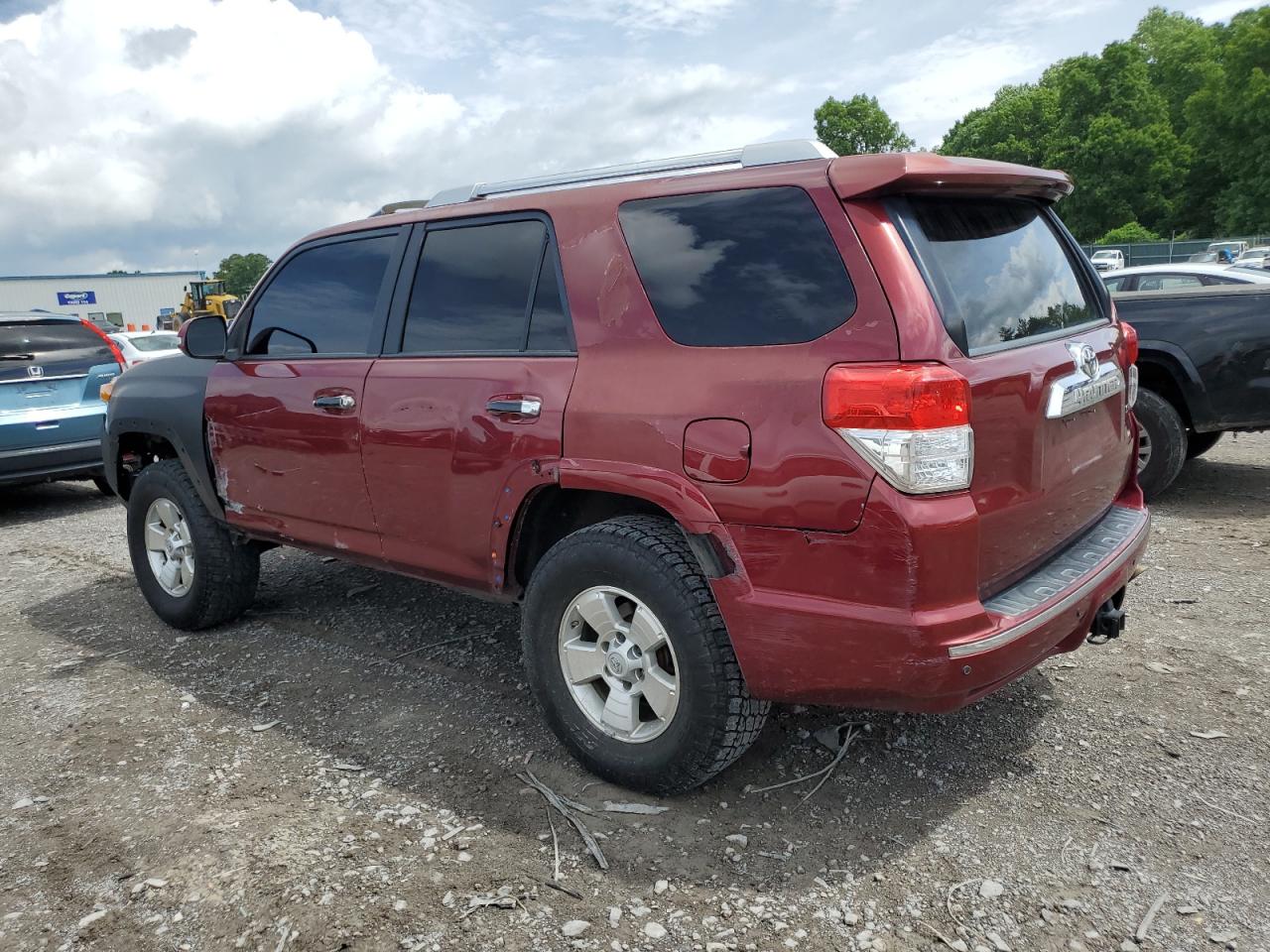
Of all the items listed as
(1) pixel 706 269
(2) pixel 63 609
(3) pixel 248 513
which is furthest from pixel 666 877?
(2) pixel 63 609

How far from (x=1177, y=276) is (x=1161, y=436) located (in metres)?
2.90

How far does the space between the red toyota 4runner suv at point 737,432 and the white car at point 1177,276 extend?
4.81m

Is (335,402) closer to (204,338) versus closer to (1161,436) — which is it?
(204,338)

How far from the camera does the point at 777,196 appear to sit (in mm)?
2594

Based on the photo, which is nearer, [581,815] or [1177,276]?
[581,815]

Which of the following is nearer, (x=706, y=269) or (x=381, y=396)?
(x=706, y=269)

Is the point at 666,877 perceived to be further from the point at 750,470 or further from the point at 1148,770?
the point at 1148,770

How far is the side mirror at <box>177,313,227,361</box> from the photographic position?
13.8 ft

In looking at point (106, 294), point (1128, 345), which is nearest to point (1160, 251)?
point (1128, 345)

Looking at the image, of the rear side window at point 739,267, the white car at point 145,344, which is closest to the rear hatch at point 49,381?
the rear side window at point 739,267

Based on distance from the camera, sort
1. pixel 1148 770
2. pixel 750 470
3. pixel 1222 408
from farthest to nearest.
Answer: pixel 1222 408
pixel 1148 770
pixel 750 470

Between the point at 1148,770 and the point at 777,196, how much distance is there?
215 centimetres

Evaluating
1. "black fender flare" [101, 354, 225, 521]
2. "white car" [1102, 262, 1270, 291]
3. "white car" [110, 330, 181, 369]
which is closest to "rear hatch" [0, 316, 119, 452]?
"black fender flare" [101, 354, 225, 521]

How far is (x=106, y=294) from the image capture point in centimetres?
7194
